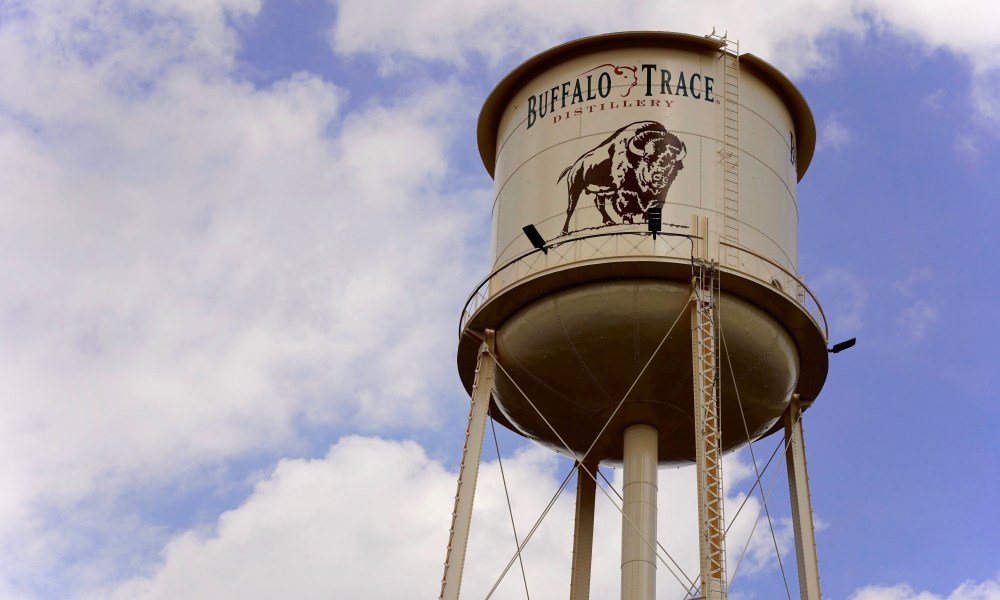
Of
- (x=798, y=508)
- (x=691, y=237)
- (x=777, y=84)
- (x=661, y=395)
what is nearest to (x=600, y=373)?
(x=661, y=395)

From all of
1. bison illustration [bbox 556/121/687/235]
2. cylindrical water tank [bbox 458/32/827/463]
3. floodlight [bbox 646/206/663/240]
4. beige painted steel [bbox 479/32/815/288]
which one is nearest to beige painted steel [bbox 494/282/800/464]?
cylindrical water tank [bbox 458/32/827/463]

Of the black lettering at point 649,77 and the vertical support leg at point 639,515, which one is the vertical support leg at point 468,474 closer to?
the vertical support leg at point 639,515

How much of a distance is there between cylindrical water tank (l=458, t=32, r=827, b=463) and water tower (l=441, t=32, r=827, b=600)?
3 centimetres

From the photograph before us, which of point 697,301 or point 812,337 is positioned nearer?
point 697,301

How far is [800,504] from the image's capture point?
20688mm

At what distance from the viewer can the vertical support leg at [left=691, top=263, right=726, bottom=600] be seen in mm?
17719

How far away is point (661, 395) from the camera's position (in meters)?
20.5

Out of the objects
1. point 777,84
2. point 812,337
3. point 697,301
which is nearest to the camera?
point 697,301

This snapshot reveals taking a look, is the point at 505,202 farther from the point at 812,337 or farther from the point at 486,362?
the point at 812,337

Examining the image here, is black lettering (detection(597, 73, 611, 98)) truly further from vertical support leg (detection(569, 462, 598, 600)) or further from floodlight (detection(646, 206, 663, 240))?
vertical support leg (detection(569, 462, 598, 600))

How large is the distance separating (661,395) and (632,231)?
258cm

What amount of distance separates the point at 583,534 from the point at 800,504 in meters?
3.78

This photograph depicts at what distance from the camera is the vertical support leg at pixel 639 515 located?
800 inches

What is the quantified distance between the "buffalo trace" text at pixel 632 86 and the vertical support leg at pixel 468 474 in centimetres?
371
